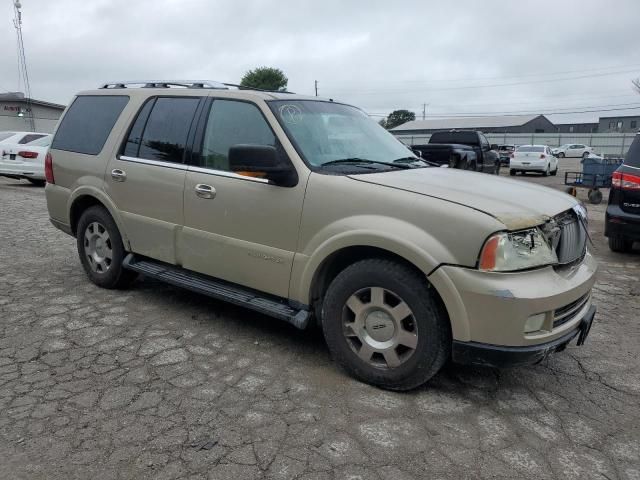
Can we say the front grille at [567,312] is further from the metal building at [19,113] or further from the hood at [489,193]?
the metal building at [19,113]

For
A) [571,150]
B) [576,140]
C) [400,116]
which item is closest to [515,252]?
[571,150]

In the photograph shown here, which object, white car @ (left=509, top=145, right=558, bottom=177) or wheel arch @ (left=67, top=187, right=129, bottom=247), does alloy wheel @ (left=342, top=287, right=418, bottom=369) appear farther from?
white car @ (left=509, top=145, right=558, bottom=177)

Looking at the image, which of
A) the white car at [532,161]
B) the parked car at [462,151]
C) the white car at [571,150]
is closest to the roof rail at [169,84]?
the parked car at [462,151]

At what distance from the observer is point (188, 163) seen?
421cm

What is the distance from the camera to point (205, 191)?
13.1ft

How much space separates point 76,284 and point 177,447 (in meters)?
3.18

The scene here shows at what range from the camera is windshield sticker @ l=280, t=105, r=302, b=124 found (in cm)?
383

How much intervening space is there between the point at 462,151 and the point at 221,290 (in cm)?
1242

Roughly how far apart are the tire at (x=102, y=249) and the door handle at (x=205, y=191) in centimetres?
123

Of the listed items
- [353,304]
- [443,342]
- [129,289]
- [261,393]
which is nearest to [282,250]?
[353,304]

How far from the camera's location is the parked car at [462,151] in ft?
47.6

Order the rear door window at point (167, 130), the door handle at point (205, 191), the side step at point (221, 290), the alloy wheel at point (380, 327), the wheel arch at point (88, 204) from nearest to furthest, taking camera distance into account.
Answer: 1. the alloy wheel at point (380, 327)
2. the side step at point (221, 290)
3. the door handle at point (205, 191)
4. the rear door window at point (167, 130)
5. the wheel arch at point (88, 204)

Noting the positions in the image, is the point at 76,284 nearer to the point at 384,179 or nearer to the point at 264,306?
the point at 264,306

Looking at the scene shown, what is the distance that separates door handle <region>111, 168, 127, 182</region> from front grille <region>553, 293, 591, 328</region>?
11.6 ft
